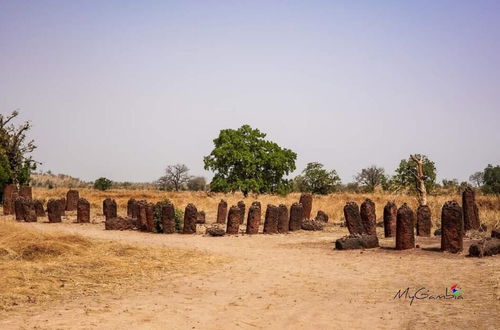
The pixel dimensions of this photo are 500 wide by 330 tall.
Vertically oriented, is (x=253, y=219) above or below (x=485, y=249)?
above

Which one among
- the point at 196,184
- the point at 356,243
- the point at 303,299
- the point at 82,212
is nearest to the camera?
the point at 303,299

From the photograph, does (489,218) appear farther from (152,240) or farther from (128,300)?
(128,300)

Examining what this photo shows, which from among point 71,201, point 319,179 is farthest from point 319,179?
point 71,201

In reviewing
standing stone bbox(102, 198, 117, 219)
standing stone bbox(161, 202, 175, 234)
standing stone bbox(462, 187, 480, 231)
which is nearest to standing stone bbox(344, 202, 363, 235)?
standing stone bbox(462, 187, 480, 231)

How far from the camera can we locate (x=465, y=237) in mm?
16578

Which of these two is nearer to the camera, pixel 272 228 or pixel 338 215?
pixel 272 228

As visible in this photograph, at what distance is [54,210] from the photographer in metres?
22.8

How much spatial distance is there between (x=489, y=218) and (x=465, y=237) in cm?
646

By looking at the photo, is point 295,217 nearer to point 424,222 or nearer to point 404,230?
point 424,222

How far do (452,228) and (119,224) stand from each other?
1309cm

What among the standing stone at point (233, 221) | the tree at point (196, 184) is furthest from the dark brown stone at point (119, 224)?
the tree at point (196, 184)

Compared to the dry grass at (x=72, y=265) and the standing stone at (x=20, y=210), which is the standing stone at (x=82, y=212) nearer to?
the standing stone at (x=20, y=210)

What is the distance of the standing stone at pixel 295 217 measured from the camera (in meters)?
20.8

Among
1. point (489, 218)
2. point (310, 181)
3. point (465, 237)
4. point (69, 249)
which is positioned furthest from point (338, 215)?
point (310, 181)
